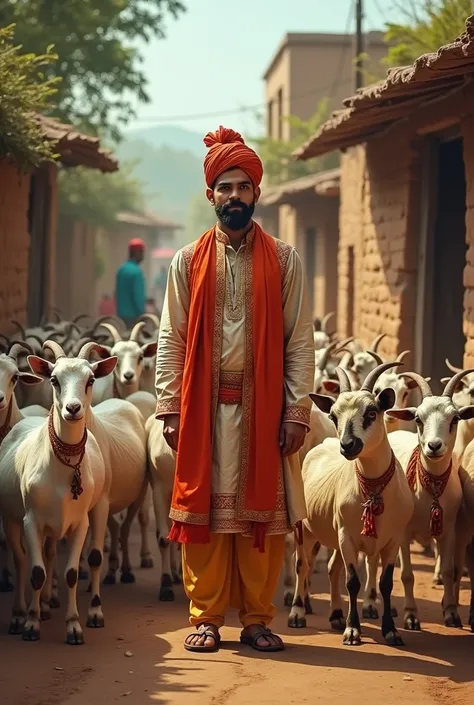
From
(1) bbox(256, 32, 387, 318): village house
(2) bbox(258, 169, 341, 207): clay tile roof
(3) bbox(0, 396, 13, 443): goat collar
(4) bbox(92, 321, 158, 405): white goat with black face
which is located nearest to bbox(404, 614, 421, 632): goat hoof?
(3) bbox(0, 396, 13, 443): goat collar

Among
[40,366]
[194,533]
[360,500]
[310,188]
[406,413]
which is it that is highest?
[310,188]

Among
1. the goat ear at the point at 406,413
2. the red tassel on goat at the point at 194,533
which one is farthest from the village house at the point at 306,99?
the red tassel on goat at the point at 194,533

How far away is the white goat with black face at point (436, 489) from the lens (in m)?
6.80

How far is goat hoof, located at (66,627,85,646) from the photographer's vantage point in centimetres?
647

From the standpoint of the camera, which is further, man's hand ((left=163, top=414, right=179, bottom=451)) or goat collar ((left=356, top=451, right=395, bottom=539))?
goat collar ((left=356, top=451, right=395, bottom=539))

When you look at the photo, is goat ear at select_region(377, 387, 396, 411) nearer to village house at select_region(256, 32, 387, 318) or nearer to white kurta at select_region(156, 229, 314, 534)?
white kurta at select_region(156, 229, 314, 534)

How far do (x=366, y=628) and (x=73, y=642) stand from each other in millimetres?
1575

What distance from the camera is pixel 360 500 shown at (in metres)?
6.67

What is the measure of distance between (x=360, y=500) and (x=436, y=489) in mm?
545

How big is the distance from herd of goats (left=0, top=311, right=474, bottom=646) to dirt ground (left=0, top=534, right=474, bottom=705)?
0.17 meters

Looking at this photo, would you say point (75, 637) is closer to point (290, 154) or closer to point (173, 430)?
point (173, 430)

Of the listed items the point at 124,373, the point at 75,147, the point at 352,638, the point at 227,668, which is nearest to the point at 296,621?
the point at 352,638

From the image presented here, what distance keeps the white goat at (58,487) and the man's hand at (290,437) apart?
0.98m

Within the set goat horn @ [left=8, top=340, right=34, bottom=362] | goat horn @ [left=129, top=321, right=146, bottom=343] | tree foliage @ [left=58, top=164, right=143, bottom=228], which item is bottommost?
goat horn @ [left=8, top=340, right=34, bottom=362]
